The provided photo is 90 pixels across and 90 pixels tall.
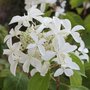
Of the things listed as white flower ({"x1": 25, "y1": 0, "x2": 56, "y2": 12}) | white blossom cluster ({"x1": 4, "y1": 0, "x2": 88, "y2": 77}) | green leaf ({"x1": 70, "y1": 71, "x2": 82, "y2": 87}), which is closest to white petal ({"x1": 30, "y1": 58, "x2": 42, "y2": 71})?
white blossom cluster ({"x1": 4, "y1": 0, "x2": 88, "y2": 77})

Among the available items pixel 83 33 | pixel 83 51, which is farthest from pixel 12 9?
pixel 83 51

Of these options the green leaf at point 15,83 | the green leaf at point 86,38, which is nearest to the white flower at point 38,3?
the green leaf at point 86,38

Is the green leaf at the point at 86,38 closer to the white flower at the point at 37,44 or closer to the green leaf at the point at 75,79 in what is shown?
the green leaf at the point at 75,79

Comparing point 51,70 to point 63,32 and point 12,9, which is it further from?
point 12,9

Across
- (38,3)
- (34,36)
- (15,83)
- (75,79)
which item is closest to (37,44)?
(34,36)

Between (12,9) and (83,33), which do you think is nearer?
(83,33)

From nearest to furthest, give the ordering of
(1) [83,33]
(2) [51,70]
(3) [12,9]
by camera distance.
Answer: (2) [51,70]
(1) [83,33]
(3) [12,9]

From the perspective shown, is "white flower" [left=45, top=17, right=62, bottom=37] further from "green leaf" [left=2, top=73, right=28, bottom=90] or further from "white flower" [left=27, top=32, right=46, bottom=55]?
"green leaf" [left=2, top=73, right=28, bottom=90]

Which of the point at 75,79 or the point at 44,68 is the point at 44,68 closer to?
the point at 44,68
